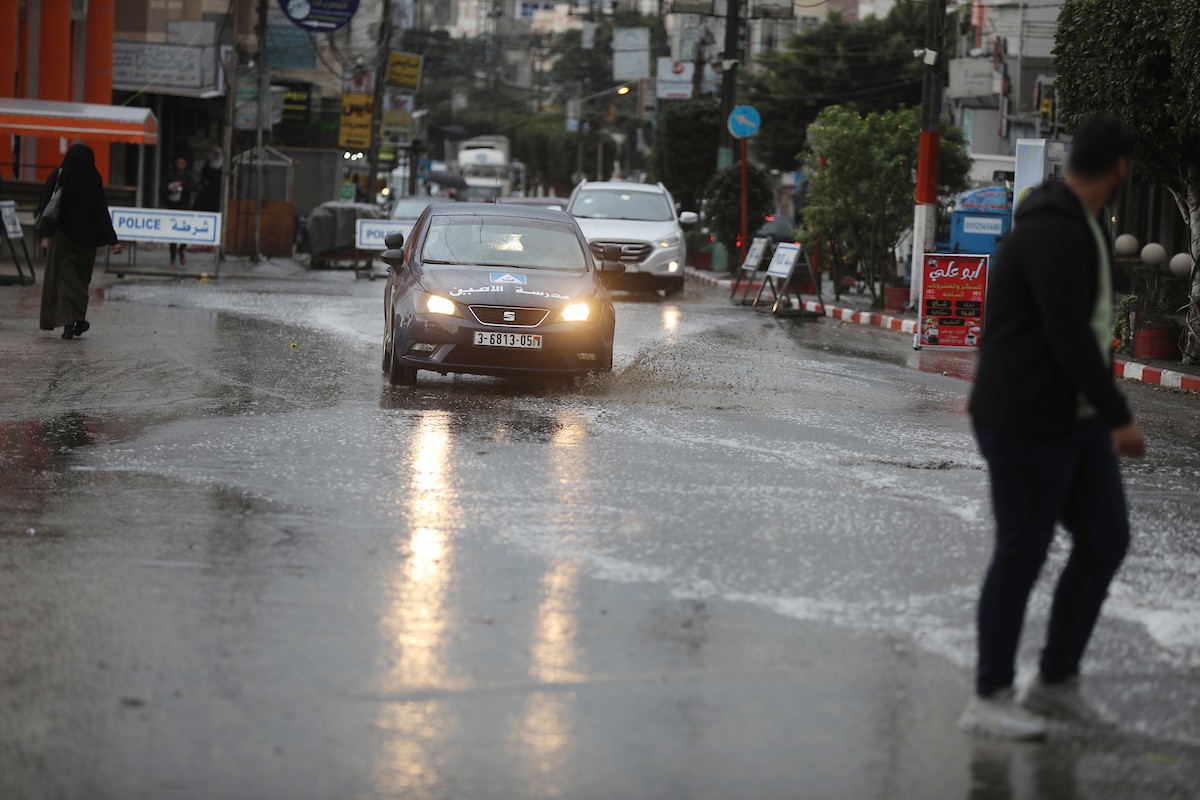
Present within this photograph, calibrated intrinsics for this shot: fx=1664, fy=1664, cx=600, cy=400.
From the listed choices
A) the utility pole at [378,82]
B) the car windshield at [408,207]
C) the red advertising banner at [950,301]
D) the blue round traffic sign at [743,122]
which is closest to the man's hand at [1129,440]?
the red advertising banner at [950,301]

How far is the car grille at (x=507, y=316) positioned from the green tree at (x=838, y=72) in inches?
1947

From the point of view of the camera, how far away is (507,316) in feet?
42.4

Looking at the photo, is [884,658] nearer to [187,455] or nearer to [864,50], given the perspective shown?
[187,455]

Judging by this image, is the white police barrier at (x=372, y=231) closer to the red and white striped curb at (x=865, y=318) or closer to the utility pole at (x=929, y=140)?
the red and white striped curb at (x=865, y=318)

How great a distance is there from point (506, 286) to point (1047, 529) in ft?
28.1

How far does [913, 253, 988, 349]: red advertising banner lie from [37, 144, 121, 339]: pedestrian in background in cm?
882

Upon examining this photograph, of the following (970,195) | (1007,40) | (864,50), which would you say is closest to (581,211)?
(970,195)

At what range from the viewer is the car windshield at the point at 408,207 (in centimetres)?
3620

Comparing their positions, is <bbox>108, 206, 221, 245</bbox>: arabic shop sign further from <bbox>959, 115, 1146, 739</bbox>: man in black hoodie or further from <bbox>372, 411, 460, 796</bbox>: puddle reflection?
<bbox>959, 115, 1146, 739</bbox>: man in black hoodie

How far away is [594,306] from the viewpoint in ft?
43.9

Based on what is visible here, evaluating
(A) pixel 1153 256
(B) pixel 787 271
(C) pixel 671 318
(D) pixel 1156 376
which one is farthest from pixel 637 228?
(D) pixel 1156 376

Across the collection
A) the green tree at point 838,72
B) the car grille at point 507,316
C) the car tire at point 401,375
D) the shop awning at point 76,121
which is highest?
the green tree at point 838,72

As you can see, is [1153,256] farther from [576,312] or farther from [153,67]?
[153,67]

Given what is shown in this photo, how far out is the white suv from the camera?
26.7 m
